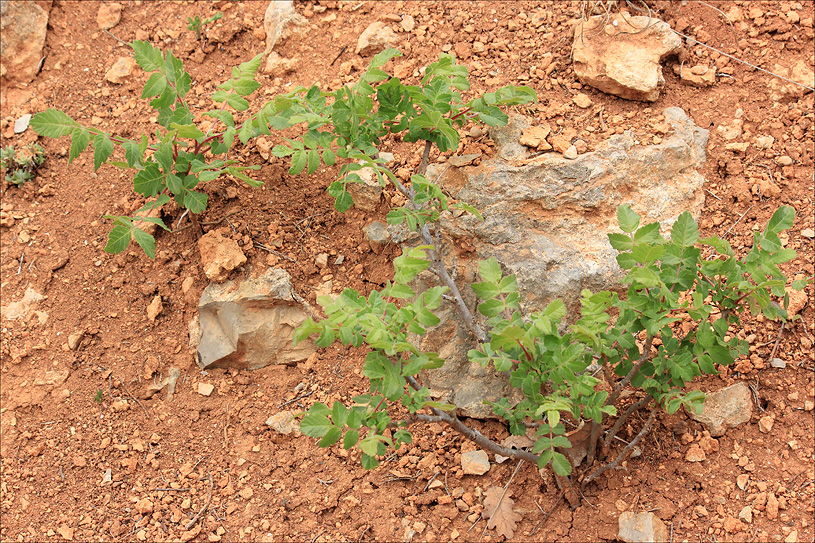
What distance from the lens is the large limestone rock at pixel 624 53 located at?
3.39 metres

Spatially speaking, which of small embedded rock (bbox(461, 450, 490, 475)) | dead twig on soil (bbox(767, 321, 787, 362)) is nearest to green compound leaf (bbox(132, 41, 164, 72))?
small embedded rock (bbox(461, 450, 490, 475))

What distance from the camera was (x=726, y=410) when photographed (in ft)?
9.16

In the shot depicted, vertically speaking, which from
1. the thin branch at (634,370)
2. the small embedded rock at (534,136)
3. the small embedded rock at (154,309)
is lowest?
the small embedded rock at (154,309)

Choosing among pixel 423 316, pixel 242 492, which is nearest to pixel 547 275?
pixel 423 316

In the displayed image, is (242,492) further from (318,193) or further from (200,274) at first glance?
(318,193)

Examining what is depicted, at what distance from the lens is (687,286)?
2.38 metres

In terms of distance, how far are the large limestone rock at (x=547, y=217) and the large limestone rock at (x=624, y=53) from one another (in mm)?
293

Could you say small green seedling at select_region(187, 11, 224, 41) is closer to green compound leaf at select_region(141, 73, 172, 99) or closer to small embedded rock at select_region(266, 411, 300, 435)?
green compound leaf at select_region(141, 73, 172, 99)

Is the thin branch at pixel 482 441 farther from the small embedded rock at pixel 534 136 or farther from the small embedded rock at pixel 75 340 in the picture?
the small embedded rock at pixel 75 340

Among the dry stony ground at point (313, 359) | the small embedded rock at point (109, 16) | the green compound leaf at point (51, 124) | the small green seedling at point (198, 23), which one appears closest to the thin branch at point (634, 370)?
the dry stony ground at point (313, 359)

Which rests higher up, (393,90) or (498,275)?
(393,90)

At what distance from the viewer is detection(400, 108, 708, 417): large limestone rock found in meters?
3.00

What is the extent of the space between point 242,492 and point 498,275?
153 cm

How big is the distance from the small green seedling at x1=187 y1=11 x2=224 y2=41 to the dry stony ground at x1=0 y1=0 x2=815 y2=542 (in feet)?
0.29
